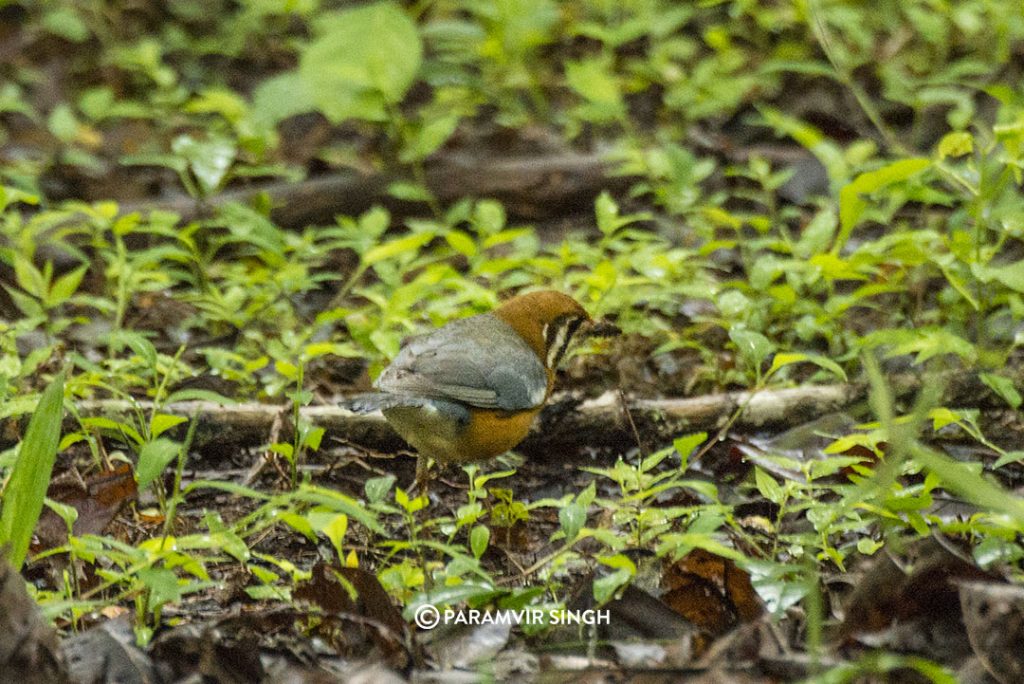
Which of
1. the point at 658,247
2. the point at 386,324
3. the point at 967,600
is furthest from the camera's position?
the point at 658,247

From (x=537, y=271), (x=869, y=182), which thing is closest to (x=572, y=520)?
(x=869, y=182)

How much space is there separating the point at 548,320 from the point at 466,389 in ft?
2.07

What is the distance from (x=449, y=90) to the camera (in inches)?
341

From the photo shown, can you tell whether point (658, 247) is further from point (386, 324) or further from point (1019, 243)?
point (1019, 243)

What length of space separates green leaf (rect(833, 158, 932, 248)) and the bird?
141 cm

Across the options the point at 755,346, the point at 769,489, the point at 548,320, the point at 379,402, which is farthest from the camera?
the point at 548,320

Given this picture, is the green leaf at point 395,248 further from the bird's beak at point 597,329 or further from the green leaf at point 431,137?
the green leaf at point 431,137

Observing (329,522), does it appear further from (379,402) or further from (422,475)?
(422,475)

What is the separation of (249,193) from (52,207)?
1174 mm

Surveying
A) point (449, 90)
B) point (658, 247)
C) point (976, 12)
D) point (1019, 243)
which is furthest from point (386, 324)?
point (976, 12)

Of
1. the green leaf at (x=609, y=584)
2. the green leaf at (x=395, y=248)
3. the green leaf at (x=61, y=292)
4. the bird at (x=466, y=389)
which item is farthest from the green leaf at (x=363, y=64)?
the green leaf at (x=609, y=584)

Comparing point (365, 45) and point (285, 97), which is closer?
point (365, 45)

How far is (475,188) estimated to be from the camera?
7324mm

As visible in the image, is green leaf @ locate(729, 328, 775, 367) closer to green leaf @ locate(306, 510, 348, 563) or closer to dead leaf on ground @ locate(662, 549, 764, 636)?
dead leaf on ground @ locate(662, 549, 764, 636)
